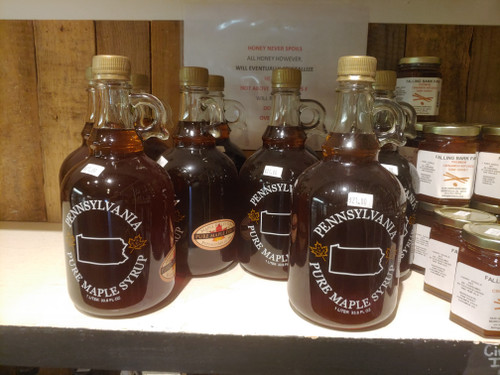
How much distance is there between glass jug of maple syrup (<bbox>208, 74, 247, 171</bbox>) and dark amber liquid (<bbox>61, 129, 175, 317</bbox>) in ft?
0.80

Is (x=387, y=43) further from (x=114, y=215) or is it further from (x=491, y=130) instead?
(x=114, y=215)

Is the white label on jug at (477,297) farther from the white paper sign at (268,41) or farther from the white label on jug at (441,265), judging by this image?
the white paper sign at (268,41)

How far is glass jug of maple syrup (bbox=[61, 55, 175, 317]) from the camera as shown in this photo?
1.83 ft

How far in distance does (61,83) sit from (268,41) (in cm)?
51

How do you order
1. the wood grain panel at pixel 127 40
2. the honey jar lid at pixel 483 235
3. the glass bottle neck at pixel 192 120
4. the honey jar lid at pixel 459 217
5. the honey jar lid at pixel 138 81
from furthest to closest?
the wood grain panel at pixel 127 40
the honey jar lid at pixel 138 81
the glass bottle neck at pixel 192 120
the honey jar lid at pixel 459 217
the honey jar lid at pixel 483 235

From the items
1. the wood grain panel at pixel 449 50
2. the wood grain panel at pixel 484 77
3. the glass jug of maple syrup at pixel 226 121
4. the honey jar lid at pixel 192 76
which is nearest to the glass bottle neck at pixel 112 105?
the honey jar lid at pixel 192 76

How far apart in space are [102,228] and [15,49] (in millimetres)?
661

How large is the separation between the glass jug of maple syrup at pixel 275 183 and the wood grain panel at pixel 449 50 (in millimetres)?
404

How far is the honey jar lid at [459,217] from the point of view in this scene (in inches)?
24.5

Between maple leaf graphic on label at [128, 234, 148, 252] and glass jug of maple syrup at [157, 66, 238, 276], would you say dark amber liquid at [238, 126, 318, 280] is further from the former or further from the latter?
maple leaf graphic on label at [128, 234, 148, 252]

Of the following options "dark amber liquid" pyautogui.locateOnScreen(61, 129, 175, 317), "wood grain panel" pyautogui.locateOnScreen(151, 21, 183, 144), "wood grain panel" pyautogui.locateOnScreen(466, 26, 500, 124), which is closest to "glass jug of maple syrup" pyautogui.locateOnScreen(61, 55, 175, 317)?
"dark amber liquid" pyautogui.locateOnScreen(61, 129, 175, 317)

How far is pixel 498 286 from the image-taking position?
1.72ft

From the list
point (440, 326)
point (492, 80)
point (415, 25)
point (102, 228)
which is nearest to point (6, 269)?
point (102, 228)

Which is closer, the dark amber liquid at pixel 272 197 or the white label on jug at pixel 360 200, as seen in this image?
the white label on jug at pixel 360 200
